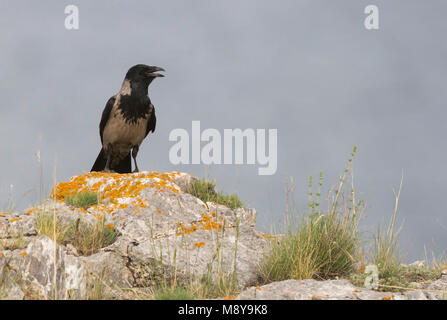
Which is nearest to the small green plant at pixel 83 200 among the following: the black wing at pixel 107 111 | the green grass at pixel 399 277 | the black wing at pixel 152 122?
the black wing at pixel 107 111

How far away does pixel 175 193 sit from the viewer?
713 centimetres

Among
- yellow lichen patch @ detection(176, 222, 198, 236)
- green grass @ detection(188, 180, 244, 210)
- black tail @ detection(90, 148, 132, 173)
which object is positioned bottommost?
yellow lichen patch @ detection(176, 222, 198, 236)

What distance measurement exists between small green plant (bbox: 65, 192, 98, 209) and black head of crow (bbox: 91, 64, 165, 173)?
9.36ft

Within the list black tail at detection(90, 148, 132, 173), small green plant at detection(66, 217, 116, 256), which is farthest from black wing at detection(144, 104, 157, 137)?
small green plant at detection(66, 217, 116, 256)

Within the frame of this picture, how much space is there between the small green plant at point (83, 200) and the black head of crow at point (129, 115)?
2854 millimetres

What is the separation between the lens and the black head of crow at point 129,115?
32.3 ft

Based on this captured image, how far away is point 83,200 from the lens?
23.8ft

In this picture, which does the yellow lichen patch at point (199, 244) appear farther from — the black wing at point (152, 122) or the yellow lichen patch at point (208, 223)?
the black wing at point (152, 122)

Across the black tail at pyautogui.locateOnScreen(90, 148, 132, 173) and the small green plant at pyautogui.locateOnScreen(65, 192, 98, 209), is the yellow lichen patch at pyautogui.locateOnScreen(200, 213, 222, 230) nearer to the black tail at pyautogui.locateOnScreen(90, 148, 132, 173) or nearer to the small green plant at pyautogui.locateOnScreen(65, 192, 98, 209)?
the small green plant at pyautogui.locateOnScreen(65, 192, 98, 209)

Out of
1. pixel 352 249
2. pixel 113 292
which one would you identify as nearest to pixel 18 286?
pixel 113 292

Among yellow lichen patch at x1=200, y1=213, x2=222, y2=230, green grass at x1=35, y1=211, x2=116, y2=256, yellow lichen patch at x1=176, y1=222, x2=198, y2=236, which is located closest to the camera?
green grass at x1=35, y1=211, x2=116, y2=256

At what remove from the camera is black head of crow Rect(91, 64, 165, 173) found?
32.3ft

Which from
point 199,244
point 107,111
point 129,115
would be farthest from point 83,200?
point 107,111
